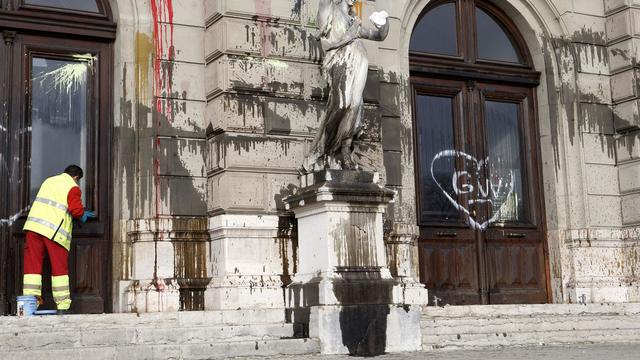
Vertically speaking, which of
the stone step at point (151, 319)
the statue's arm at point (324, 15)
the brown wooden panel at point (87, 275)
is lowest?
the stone step at point (151, 319)

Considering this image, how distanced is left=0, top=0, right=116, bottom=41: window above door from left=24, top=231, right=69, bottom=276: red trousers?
2.81 metres

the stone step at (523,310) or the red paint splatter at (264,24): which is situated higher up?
the red paint splatter at (264,24)

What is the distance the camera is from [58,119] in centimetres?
1173

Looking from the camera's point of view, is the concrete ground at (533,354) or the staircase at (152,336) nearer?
the staircase at (152,336)

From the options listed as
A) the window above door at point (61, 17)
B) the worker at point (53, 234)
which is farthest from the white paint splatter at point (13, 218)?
the window above door at point (61, 17)

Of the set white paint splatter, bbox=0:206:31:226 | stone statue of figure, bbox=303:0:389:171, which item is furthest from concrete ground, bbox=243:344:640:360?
white paint splatter, bbox=0:206:31:226

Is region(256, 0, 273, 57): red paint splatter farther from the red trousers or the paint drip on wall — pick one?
the red trousers

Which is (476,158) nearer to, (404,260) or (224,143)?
(404,260)

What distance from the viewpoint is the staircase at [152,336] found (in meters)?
8.33

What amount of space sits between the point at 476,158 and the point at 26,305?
7316mm

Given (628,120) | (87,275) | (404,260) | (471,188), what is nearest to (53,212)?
(87,275)

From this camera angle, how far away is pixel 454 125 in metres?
14.2

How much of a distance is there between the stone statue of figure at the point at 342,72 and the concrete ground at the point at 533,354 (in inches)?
100

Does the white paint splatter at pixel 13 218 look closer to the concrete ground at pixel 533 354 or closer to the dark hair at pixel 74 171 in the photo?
the dark hair at pixel 74 171
